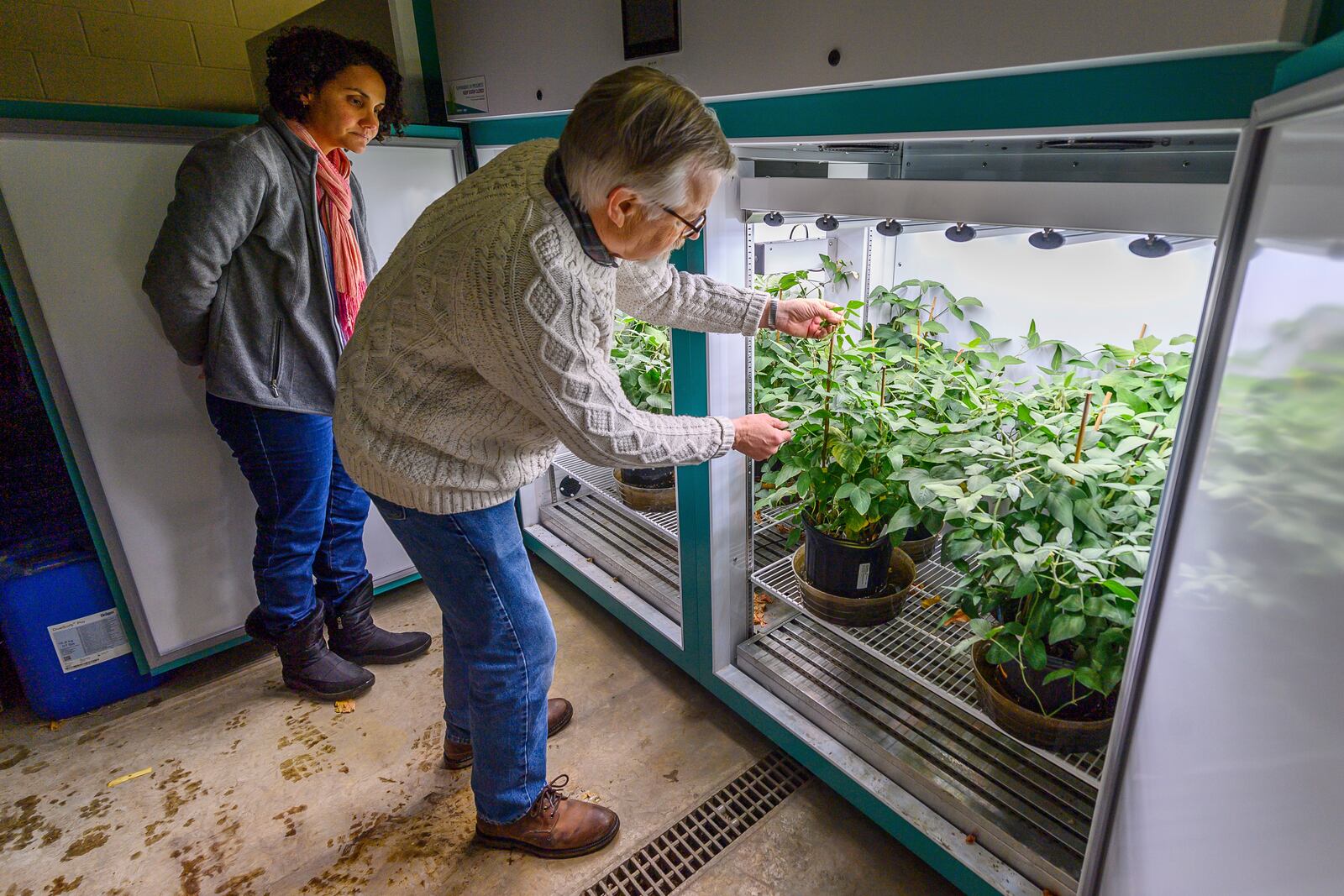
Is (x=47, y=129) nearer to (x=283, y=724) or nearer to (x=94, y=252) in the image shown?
(x=94, y=252)

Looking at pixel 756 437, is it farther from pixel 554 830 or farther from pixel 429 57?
pixel 429 57

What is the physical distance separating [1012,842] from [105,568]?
2280 millimetres

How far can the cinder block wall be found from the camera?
8.07 ft

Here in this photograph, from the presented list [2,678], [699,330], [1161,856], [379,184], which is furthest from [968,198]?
[2,678]

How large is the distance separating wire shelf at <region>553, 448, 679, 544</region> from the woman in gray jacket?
0.89m

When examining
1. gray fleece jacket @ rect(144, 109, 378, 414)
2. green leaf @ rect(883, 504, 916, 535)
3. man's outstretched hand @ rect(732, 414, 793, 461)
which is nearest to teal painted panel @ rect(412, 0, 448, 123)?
gray fleece jacket @ rect(144, 109, 378, 414)

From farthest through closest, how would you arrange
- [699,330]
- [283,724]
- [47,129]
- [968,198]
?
[283,724] < [47,129] < [699,330] < [968,198]

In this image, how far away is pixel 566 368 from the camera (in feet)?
3.51

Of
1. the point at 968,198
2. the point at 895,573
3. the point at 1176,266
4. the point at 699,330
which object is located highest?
the point at 968,198

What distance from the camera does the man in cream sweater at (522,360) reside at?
1021mm

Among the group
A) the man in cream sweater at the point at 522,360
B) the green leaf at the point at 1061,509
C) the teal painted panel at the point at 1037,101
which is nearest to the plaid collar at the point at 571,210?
the man in cream sweater at the point at 522,360

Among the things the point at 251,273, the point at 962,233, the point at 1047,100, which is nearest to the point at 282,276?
the point at 251,273

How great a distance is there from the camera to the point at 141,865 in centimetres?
165

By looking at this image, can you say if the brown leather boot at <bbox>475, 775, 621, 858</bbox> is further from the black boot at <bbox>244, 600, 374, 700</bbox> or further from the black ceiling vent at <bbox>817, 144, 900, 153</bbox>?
the black ceiling vent at <bbox>817, 144, 900, 153</bbox>
